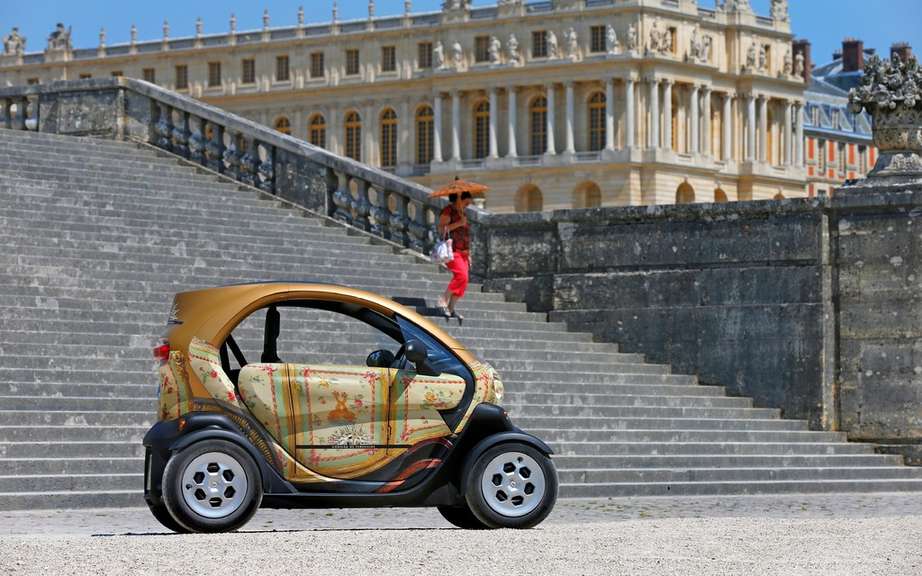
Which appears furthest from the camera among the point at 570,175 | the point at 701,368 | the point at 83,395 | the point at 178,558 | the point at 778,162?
the point at 778,162

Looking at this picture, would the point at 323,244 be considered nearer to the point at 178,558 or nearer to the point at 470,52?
the point at 178,558

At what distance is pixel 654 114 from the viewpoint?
4577 inches

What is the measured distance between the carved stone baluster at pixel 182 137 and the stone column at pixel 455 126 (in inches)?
3788

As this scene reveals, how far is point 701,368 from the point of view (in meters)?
20.7

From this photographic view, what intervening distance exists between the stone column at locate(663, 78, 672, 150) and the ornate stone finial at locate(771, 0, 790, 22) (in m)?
13.5

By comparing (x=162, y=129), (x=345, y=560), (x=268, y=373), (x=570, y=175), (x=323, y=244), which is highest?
(x=570, y=175)

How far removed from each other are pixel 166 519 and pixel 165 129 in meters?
12.9

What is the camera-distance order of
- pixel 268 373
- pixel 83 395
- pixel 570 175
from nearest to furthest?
pixel 268 373 < pixel 83 395 < pixel 570 175

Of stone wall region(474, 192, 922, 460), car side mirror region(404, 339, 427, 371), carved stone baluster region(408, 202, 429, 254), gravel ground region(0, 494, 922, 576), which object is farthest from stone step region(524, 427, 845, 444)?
carved stone baluster region(408, 202, 429, 254)

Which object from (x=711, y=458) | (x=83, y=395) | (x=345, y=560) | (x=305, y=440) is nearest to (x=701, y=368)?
(x=711, y=458)

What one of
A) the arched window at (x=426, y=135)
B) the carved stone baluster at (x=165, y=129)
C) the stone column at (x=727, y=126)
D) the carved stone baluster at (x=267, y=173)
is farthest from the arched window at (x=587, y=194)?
the carved stone baluster at (x=267, y=173)

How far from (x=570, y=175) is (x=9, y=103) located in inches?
3579

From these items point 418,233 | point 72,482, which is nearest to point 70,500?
point 72,482

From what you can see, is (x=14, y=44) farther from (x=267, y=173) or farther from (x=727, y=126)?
(x=267, y=173)
